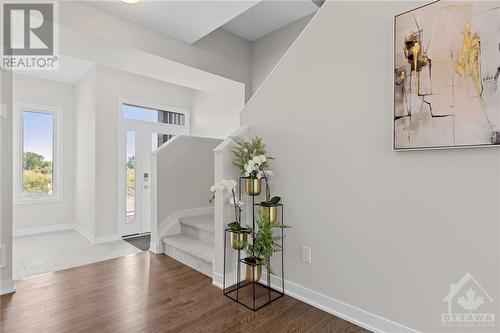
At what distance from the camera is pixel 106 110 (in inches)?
177

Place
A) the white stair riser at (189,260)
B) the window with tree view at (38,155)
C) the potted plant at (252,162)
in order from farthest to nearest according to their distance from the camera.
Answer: the window with tree view at (38,155)
the white stair riser at (189,260)
the potted plant at (252,162)

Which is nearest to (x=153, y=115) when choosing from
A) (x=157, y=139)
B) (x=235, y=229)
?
(x=157, y=139)

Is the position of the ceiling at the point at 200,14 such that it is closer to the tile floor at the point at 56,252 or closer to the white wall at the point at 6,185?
the white wall at the point at 6,185

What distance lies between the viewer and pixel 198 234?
3654 mm

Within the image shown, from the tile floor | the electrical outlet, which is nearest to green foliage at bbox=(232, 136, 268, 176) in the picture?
the electrical outlet

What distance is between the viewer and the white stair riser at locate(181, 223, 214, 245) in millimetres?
3396

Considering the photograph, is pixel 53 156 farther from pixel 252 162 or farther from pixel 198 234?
pixel 252 162

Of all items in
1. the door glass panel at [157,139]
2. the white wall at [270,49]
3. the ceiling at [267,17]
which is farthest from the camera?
the door glass panel at [157,139]

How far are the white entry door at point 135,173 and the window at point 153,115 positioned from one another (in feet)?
0.31

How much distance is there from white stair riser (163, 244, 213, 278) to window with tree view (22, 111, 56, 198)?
3280 mm

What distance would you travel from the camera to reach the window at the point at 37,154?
16.0 feet

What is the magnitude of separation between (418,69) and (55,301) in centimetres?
340

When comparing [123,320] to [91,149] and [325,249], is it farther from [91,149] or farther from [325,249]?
[91,149]

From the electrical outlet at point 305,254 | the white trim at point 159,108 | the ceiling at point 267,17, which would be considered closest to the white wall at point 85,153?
the white trim at point 159,108
